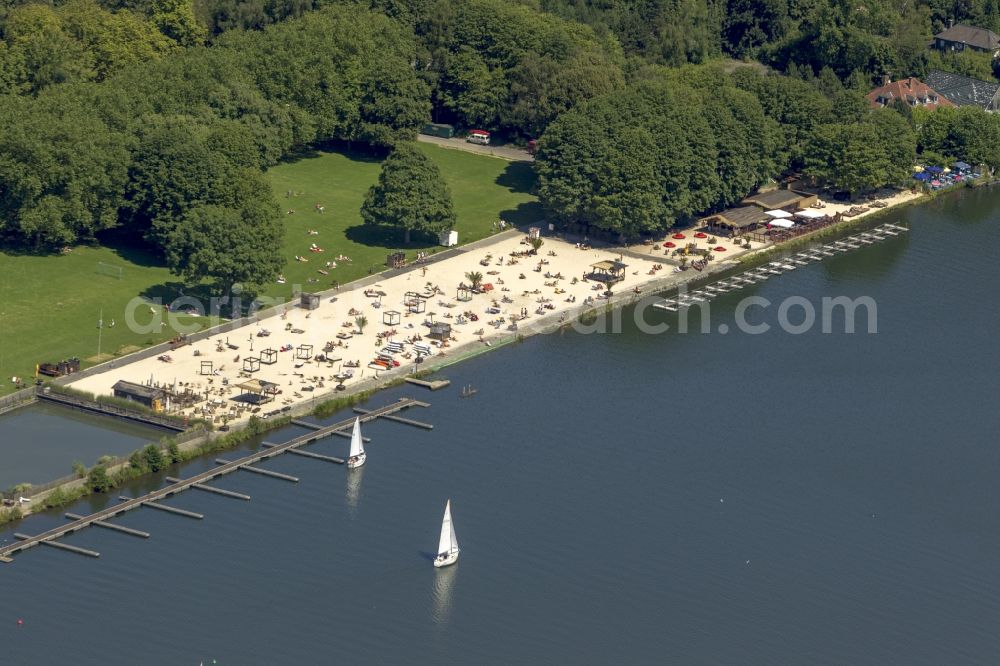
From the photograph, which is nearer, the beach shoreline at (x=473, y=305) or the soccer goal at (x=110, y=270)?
the beach shoreline at (x=473, y=305)

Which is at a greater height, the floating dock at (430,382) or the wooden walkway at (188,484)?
the floating dock at (430,382)

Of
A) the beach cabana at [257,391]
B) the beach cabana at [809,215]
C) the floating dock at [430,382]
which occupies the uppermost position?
the beach cabana at [809,215]

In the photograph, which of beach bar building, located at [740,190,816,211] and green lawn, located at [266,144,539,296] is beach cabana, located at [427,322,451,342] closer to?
green lawn, located at [266,144,539,296]

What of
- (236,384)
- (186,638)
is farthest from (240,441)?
(186,638)

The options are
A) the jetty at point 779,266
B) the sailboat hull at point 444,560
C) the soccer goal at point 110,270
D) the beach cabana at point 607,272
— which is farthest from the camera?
the beach cabana at point 607,272

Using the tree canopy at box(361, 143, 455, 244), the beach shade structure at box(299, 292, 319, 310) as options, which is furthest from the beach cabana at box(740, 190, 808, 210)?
the beach shade structure at box(299, 292, 319, 310)

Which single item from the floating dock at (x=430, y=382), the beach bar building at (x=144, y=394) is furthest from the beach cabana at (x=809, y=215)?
the beach bar building at (x=144, y=394)

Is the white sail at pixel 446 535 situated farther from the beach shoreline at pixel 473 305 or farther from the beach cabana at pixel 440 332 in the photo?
the beach cabana at pixel 440 332

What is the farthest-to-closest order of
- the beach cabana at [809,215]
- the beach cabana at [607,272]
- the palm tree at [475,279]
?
the beach cabana at [809,215], the beach cabana at [607,272], the palm tree at [475,279]
